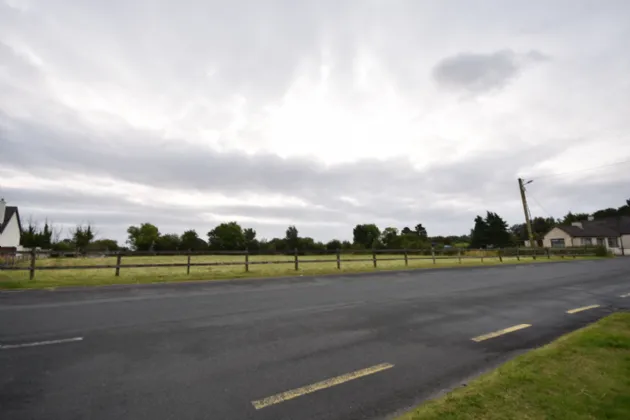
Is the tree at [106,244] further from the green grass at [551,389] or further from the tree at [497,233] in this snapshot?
the tree at [497,233]

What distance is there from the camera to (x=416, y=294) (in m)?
10.3

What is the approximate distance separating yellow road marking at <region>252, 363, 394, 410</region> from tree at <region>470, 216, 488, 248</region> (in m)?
71.6

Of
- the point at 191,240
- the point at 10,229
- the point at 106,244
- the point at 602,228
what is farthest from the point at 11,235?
the point at 602,228

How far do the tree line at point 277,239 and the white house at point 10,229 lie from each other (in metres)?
3.58

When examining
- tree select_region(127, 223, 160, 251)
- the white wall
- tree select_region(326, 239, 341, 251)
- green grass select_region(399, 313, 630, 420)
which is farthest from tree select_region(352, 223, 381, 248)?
green grass select_region(399, 313, 630, 420)

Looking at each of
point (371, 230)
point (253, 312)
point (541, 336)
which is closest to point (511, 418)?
point (541, 336)

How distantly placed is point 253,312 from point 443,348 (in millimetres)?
4289

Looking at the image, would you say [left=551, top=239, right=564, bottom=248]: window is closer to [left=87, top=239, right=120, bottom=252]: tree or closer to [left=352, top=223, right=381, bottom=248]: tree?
[left=352, top=223, right=381, bottom=248]: tree


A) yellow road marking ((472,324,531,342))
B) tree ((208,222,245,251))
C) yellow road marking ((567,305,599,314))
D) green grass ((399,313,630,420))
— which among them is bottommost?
yellow road marking ((567,305,599,314))

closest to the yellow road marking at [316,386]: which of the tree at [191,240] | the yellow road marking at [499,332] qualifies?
the yellow road marking at [499,332]

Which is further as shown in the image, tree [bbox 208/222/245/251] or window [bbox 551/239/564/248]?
tree [bbox 208/222/245/251]

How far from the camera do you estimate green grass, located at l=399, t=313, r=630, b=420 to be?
290cm

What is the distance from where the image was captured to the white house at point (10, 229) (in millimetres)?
39928

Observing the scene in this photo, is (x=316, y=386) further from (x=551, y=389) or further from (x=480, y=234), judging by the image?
(x=480, y=234)
